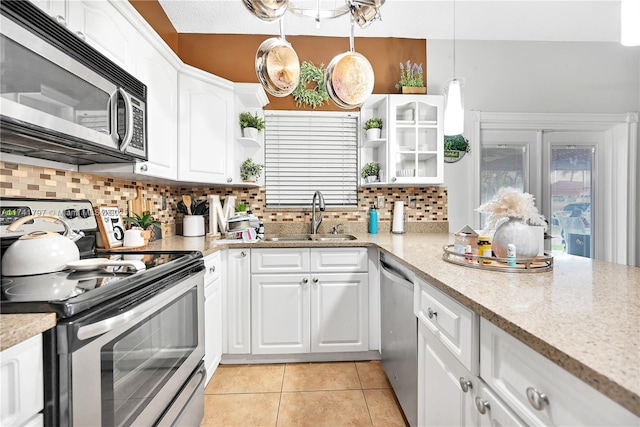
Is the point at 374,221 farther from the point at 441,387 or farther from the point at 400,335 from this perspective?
the point at 441,387

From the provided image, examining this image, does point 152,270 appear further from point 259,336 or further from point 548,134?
point 548,134

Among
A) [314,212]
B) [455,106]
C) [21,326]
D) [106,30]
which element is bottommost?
[21,326]

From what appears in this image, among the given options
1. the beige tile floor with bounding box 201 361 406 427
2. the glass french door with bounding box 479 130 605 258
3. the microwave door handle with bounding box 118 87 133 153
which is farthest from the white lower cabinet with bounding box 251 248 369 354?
the glass french door with bounding box 479 130 605 258

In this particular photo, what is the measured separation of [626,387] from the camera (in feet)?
1.41

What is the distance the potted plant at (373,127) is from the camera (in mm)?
2557

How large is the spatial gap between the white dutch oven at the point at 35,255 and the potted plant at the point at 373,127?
7.01ft

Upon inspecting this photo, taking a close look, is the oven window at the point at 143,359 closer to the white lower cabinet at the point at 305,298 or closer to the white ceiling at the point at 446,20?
the white lower cabinet at the point at 305,298

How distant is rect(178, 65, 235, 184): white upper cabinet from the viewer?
215 centimetres

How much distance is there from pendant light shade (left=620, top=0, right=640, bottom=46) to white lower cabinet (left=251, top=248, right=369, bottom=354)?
1606 mm

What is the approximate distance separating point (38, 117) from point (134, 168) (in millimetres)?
694

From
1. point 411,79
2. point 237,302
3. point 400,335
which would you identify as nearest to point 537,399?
point 400,335

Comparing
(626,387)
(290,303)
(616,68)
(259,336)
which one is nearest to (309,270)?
(290,303)

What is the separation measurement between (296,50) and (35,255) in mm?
A: 2479

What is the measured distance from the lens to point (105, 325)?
0.85 meters
